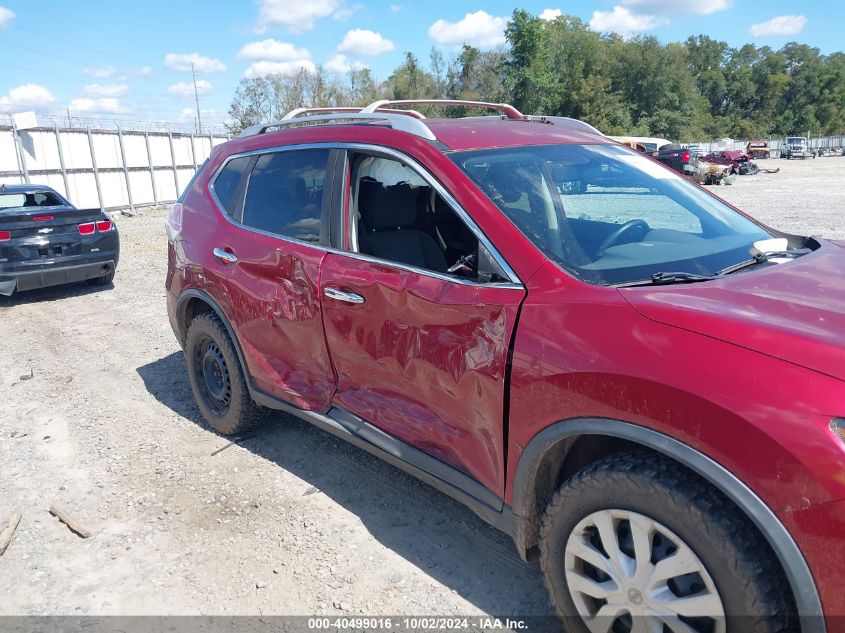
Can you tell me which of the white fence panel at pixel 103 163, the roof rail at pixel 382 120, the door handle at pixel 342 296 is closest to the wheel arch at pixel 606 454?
the door handle at pixel 342 296

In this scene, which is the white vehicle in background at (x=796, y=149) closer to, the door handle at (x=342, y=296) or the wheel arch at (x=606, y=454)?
the door handle at (x=342, y=296)

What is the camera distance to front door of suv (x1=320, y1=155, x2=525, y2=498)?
2.38m

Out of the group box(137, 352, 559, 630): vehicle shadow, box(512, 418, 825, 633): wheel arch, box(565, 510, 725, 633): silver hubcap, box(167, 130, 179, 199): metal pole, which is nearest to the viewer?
box(512, 418, 825, 633): wheel arch

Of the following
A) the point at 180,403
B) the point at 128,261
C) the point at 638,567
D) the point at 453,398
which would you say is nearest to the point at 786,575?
the point at 638,567

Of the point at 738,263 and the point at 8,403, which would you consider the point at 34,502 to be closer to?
the point at 8,403

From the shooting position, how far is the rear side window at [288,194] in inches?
A: 131

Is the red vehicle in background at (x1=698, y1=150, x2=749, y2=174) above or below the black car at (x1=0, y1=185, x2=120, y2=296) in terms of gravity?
below

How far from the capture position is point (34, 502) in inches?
141

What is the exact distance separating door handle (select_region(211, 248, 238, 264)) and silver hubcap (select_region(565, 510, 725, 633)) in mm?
2536

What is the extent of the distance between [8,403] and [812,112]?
10871cm

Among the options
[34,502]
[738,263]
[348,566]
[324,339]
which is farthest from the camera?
[34,502]

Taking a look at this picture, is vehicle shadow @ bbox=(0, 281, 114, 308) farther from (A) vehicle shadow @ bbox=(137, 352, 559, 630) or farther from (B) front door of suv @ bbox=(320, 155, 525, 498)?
(B) front door of suv @ bbox=(320, 155, 525, 498)

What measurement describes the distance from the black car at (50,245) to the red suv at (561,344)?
5.16m

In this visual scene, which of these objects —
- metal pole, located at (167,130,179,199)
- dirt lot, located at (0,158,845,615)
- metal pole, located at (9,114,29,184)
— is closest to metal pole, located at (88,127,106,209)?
metal pole, located at (9,114,29,184)
